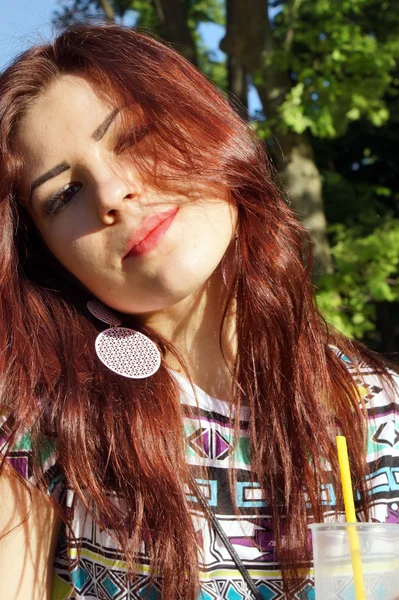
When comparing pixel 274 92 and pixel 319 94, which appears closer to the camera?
pixel 319 94

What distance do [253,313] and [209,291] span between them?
→ 0.14 metres

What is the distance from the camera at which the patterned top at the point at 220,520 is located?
161cm

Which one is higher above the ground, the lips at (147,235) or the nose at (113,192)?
the nose at (113,192)

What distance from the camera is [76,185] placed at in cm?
174

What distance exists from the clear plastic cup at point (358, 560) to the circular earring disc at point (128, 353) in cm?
62

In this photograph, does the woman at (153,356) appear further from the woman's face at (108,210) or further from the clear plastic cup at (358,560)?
the clear plastic cup at (358,560)

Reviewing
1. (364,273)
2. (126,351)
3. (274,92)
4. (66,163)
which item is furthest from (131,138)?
(364,273)

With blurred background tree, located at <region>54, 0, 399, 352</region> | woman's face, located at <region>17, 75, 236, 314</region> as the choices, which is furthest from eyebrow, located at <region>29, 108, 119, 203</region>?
blurred background tree, located at <region>54, 0, 399, 352</region>

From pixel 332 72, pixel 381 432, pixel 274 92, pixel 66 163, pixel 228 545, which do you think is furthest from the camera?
pixel 274 92

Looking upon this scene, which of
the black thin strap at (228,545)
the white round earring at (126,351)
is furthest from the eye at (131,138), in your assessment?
the black thin strap at (228,545)

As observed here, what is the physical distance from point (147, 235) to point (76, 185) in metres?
0.21

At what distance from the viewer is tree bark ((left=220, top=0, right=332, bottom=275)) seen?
20.7ft

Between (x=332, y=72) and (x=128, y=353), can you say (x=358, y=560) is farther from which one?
(x=332, y=72)

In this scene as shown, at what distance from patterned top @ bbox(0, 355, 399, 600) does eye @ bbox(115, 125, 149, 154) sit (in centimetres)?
57
